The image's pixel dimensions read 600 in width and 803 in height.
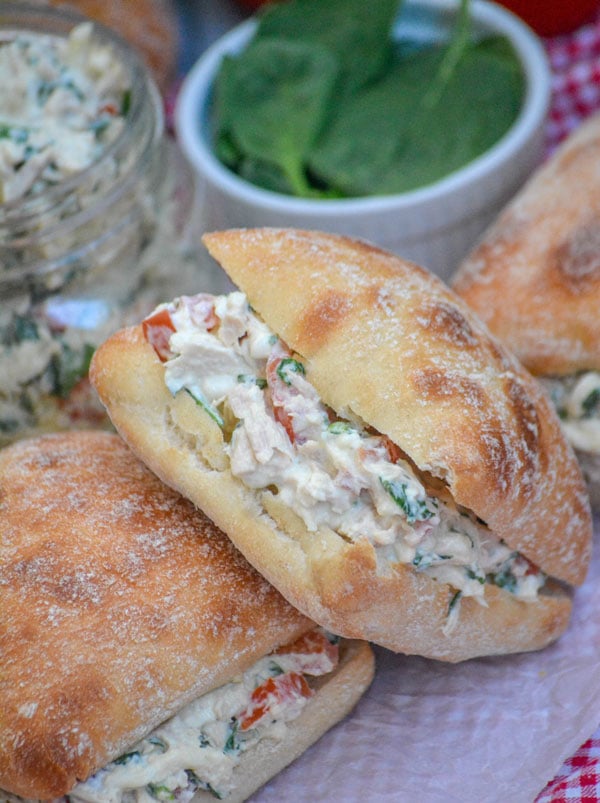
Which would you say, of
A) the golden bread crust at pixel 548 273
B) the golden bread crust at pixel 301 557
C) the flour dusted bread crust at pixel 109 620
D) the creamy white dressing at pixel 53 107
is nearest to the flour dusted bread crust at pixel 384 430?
the golden bread crust at pixel 301 557

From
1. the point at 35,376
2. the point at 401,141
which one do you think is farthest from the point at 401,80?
the point at 35,376

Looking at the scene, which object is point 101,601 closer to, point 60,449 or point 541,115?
point 60,449

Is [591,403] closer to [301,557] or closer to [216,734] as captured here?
[301,557]

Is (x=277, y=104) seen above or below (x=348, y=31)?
below

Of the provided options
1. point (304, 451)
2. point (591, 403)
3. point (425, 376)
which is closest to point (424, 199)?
point (591, 403)

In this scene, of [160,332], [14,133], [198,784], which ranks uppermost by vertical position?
[160,332]

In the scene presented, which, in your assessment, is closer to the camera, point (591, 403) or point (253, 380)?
point (253, 380)
